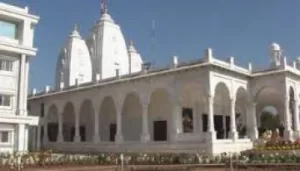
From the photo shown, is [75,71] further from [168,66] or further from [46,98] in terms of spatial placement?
[168,66]

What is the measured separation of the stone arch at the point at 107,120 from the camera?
37531mm

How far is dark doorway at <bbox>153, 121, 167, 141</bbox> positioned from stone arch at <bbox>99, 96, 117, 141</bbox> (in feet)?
20.5

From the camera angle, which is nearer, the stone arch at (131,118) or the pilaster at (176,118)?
the pilaster at (176,118)

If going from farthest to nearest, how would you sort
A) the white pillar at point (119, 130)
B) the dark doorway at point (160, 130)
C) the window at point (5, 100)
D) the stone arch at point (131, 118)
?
the stone arch at point (131, 118) → the dark doorway at point (160, 130) → the white pillar at point (119, 130) → the window at point (5, 100)

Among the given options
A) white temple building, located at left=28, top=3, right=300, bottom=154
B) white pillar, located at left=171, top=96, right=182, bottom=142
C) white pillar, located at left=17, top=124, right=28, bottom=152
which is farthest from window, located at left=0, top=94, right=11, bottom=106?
white pillar, located at left=171, top=96, right=182, bottom=142

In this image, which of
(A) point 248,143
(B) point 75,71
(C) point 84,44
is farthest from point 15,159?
(C) point 84,44

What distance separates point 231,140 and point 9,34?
1944 centimetres

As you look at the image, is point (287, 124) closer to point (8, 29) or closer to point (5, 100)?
point (5, 100)

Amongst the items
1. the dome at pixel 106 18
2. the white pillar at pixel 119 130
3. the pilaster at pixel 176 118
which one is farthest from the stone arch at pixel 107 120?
the dome at pixel 106 18

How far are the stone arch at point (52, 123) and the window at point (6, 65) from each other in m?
12.5

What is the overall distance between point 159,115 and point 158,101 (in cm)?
134

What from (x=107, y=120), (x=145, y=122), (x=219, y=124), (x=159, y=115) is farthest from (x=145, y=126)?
(x=107, y=120)

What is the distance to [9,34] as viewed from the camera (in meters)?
29.9

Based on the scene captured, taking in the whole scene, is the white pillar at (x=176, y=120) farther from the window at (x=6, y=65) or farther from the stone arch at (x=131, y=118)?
the window at (x=6, y=65)
